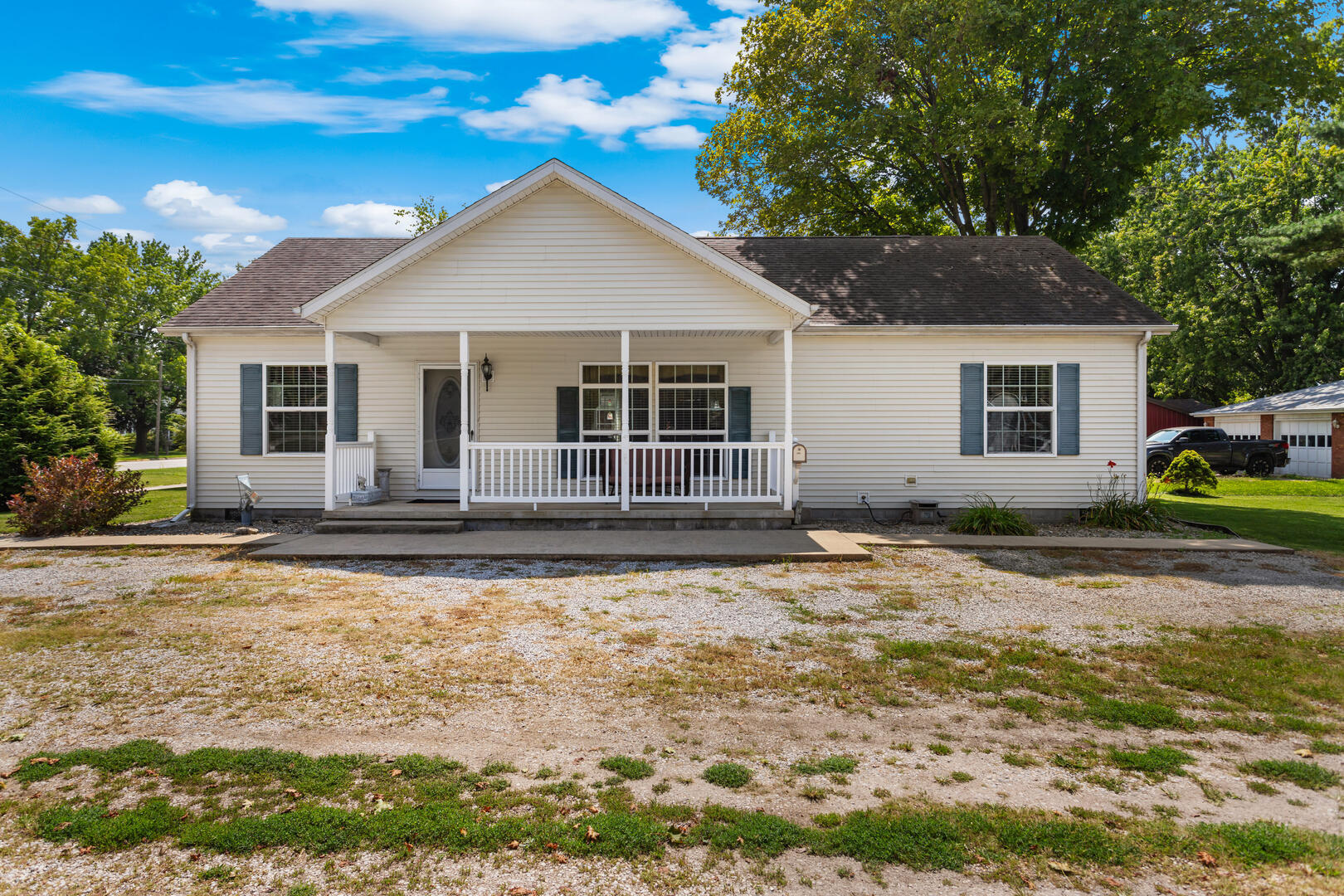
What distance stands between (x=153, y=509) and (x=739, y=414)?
38.3ft

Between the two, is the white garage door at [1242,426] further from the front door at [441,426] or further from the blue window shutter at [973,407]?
the front door at [441,426]

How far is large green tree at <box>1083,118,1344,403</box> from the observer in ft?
98.2

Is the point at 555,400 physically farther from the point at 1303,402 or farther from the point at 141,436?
the point at 141,436

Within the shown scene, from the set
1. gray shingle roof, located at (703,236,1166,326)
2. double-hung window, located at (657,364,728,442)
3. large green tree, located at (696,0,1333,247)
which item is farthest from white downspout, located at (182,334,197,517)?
large green tree, located at (696,0,1333,247)

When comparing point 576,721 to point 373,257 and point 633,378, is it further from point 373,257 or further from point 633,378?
point 373,257

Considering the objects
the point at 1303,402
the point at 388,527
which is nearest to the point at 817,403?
the point at 388,527

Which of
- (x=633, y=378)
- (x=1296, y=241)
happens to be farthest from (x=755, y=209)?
(x=1296, y=241)

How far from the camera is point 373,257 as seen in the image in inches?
584

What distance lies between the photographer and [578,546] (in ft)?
30.3

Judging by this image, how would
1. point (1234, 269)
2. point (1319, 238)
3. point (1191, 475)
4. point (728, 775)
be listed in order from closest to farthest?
point (728, 775), point (1191, 475), point (1319, 238), point (1234, 269)

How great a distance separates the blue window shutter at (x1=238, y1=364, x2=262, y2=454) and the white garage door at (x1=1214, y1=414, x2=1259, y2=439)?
3111 centimetres

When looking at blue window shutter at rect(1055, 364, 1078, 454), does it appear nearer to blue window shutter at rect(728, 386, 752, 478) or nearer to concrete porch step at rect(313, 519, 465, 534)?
blue window shutter at rect(728, 386, 752, 478)

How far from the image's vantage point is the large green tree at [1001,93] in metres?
15.9

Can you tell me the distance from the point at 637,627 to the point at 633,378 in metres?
7.34
